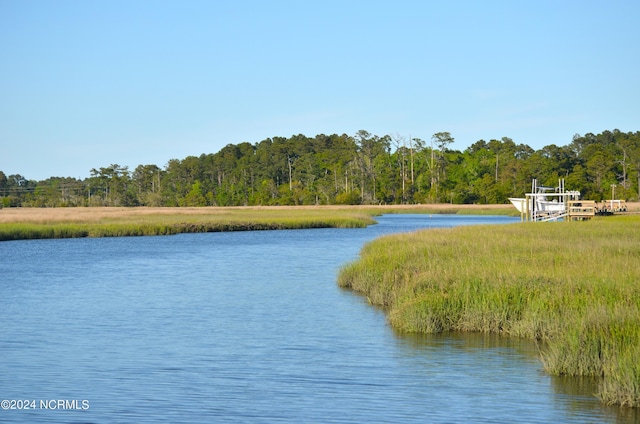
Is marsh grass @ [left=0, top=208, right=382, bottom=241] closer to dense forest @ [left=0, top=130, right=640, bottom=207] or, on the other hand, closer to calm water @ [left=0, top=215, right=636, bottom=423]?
calm water @ [left=0, top=215, right=636, bottom=423]

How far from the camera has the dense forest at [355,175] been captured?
373 ft

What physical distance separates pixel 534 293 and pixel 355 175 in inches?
4473

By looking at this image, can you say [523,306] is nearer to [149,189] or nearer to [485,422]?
[485,422]

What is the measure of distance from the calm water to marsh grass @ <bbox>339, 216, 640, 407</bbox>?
525 mm

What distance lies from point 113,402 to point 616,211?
169ft

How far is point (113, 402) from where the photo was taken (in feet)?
41.8

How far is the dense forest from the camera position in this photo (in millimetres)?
113625

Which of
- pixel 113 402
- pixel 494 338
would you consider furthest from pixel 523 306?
pixel 113 402

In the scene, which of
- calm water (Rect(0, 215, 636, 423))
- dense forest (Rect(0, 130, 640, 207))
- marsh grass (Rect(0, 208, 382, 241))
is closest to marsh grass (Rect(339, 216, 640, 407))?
calm water (Rect(0, 215, 636, 423))

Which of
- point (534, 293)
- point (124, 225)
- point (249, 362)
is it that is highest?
point (124, 225)

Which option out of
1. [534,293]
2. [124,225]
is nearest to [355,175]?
[124,225]

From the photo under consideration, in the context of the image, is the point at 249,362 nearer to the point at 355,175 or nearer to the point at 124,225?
the point at 124,225

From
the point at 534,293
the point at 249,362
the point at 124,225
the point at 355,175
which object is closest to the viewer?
the point at 249,362

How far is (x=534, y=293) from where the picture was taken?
17.8 metres
